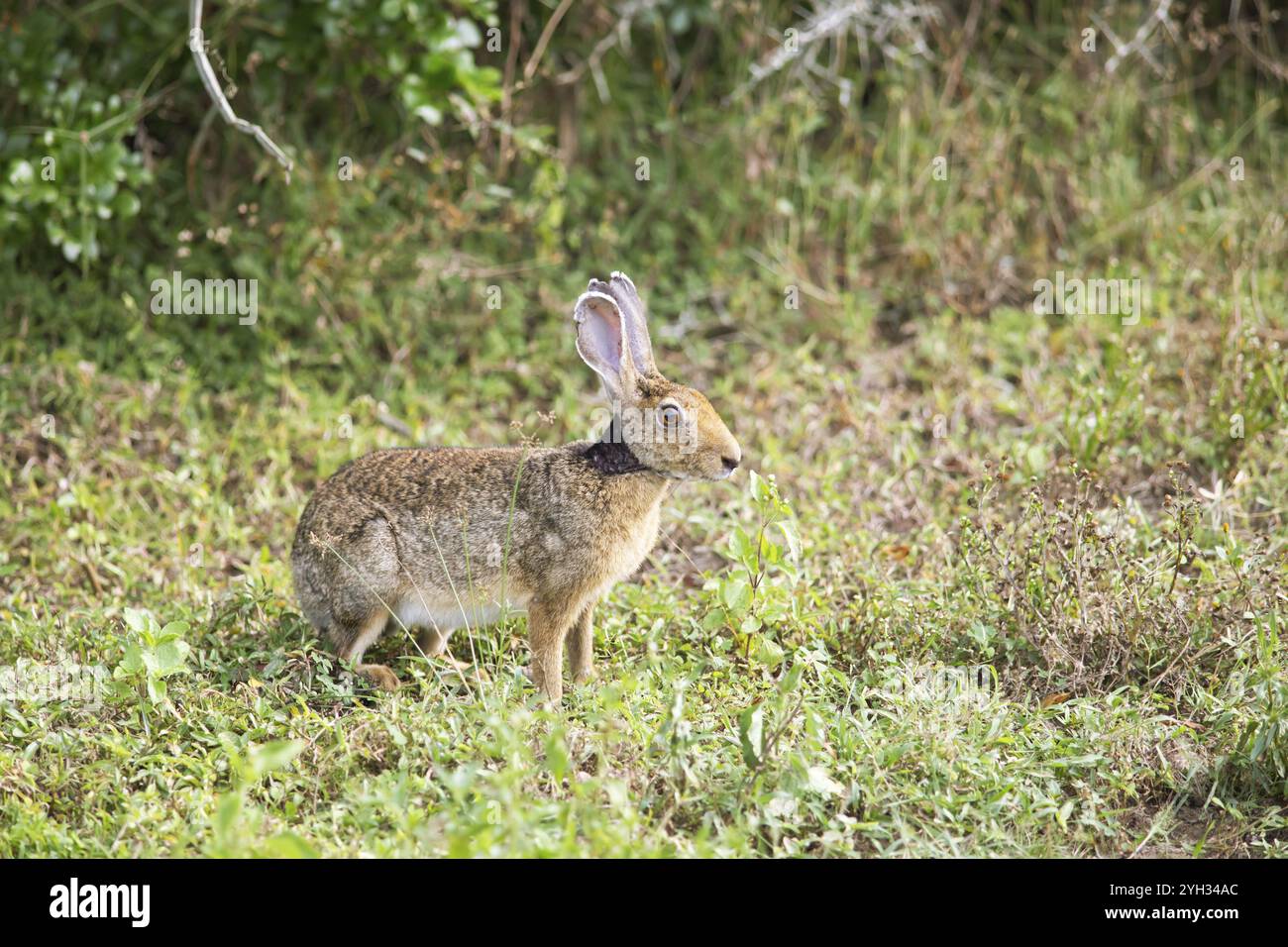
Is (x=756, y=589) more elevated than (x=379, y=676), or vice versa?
(x=756, y=589)

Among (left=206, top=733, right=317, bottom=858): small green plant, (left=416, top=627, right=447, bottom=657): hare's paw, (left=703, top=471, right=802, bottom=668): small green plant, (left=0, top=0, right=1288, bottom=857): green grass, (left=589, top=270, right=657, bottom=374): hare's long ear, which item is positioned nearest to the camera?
(left=206, top=733, right=317, bottom=858): small green plant

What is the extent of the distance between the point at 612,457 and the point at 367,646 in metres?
1.18

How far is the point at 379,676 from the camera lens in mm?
5242

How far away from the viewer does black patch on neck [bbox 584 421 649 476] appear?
523cm

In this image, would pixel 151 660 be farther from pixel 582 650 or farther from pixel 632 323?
pixel 632 323

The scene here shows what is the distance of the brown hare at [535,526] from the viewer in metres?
5.13

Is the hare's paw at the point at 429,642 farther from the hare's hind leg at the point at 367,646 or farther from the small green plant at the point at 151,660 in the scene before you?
the small green plant at the point at 151,660

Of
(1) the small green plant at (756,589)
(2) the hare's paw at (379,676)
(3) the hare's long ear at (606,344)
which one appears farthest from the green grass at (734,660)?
(3) the hare's long ear at (606,344)

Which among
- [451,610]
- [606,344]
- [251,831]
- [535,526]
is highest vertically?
[606,344]

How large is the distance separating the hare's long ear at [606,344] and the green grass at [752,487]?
40 centimetres

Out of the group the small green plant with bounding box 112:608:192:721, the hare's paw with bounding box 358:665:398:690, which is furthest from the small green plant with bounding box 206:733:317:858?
the hare's paw with bounding box 358:665:398:690

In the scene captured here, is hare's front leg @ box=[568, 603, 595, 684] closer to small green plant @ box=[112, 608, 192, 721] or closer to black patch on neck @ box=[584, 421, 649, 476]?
black patch on neck @ box=[584, 421, 649, 476]

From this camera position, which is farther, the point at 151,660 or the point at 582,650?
the point at 582,650

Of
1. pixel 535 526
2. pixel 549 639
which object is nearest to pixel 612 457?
pixel 535 526
